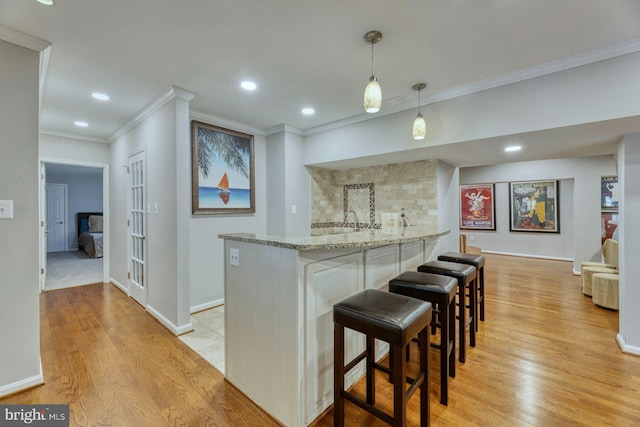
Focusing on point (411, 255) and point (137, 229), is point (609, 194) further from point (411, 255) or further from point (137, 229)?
point (137, 229)

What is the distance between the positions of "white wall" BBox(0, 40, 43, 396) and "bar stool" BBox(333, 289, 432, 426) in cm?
223

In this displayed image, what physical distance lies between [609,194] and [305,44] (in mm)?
6703

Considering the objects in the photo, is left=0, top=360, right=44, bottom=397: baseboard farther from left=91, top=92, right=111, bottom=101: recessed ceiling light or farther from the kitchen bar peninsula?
left=91, top=92, right=111, bottom=101: recessed ceiling light

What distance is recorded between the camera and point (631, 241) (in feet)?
7.83

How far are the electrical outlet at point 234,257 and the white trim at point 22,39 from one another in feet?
6.68

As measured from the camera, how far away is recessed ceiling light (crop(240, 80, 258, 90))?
270 centimetres

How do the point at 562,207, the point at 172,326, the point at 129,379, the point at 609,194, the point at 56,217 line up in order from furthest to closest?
1. the point at 56,217
2. the point at 562,207
3. the point at 609,194
4. the point at 172,326
5. the point at 129,379

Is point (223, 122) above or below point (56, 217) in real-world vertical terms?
above

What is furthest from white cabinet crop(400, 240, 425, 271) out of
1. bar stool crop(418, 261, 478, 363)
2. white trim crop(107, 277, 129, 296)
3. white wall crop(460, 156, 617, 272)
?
white wall crop(460, 156, 617, 272)

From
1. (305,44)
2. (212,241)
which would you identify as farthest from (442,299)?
(212,241)

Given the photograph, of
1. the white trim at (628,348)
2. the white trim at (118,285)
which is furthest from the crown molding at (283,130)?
the white trim at (628,348)

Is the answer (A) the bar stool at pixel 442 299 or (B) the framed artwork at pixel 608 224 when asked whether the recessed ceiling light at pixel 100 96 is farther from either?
(B) the framed artwork at pixel 608 224

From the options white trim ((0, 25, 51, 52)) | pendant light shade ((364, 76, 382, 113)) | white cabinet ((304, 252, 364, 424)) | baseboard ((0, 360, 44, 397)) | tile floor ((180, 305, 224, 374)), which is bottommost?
tile floor ((180, 305, 224, 374))

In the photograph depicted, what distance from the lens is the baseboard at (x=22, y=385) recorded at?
1.90 meters
